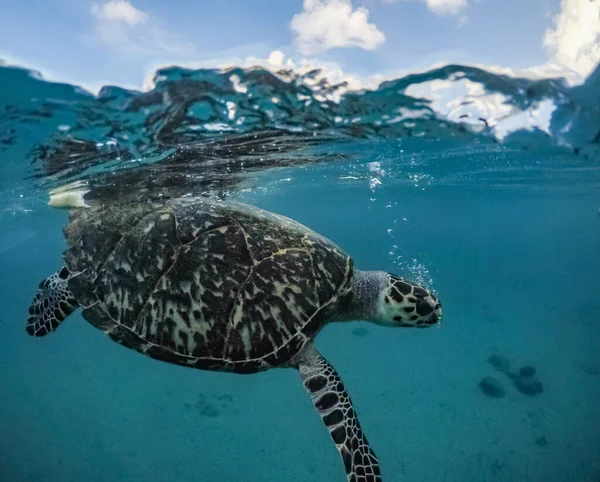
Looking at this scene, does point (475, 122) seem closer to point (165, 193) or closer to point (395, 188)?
point (165, 193)

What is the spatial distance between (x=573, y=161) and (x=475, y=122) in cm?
780

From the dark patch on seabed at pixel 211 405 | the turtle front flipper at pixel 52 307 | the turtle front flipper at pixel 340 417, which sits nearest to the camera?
the turtle front flipper at pixel 340 417

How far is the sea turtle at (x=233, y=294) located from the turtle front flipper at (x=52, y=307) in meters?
0.67

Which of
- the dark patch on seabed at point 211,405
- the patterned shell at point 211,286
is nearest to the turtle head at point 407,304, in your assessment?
the patterned shell at point 211,286

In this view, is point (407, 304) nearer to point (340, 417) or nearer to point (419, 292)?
point (419, 292)

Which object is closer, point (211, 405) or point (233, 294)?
point (233, 294)

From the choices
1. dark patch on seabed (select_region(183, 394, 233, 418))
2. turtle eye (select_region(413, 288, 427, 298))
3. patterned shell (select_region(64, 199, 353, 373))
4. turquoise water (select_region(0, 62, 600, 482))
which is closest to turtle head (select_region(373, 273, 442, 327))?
turtle eye (select_region(413, 288, 427, 298))

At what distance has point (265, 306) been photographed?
14.3ft

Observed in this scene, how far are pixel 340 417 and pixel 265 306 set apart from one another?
1526 millimetres

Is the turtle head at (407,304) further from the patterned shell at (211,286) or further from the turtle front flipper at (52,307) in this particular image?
the turtle front flipper at (52,307)

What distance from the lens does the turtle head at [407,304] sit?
5.13 metres

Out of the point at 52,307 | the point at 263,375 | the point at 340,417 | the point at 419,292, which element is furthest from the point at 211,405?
the point at 419,292

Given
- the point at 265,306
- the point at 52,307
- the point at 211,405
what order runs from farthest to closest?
the point at 211,405
the point at 52,307
the point at 265,306

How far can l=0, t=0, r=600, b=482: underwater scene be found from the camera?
14.9 ft
